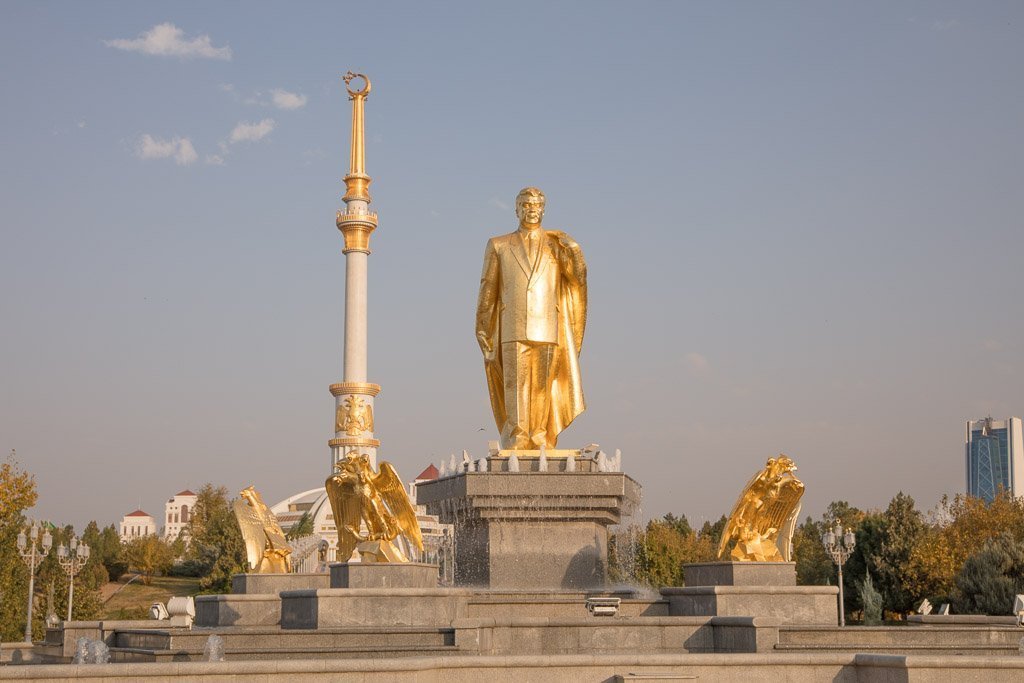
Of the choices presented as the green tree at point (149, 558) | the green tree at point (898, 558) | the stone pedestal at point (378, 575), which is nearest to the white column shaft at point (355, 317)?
the green tree at point (149, 558)

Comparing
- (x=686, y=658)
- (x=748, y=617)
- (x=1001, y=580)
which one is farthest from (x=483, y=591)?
(x=1001, y=580)

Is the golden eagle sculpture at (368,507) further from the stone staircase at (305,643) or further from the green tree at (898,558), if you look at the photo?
the green tree at (898,558)

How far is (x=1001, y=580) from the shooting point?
25641 millimetres

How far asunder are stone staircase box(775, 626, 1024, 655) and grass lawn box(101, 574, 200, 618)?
50.4m

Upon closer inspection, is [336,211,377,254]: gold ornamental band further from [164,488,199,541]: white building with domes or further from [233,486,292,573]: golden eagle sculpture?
[164,488,199,541]: white building with domes

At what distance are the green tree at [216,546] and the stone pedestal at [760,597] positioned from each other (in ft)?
101

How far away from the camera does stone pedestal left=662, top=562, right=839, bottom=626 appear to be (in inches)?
504

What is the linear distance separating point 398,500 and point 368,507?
1.25 ft

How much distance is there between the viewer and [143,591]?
6631cm

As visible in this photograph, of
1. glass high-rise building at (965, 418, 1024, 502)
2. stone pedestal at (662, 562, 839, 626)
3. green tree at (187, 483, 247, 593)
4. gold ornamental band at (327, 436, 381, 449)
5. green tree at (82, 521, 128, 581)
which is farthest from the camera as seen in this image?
glass high-rise building at (965, 418, 1024, 502)

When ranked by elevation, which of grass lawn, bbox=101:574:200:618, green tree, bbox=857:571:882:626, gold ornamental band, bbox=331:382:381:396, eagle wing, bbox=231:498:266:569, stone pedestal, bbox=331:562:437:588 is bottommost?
grass lawn, bbox=101:574:200:618

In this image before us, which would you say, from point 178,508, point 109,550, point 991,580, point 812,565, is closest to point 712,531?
point 812,565

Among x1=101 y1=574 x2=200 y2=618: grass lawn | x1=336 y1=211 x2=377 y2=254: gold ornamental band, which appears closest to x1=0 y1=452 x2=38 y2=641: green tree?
x1=101 y1=574 x2=200 y2=618: grass lawn

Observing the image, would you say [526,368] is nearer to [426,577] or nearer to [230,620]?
[426,577]
